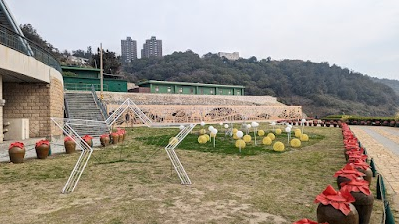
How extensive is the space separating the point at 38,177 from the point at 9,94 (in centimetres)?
1028

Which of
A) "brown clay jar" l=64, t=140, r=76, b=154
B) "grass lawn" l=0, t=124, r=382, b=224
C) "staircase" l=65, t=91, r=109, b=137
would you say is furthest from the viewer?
"staircase" l=65, t=91, r=109, b=137

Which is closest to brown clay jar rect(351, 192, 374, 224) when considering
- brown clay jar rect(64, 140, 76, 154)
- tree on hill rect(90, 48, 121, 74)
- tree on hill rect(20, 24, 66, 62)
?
brown clay jar rect(64, 140, 76, 154)

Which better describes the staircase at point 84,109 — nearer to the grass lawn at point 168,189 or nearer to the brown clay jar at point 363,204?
the grass lawn at point 168,189

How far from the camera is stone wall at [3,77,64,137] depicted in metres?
16.3

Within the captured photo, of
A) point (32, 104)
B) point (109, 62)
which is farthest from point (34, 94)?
point (109, 62)

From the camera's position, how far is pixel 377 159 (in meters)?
11.3

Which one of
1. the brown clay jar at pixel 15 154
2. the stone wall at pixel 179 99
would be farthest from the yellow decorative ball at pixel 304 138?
the stone wall at pixel 179 99

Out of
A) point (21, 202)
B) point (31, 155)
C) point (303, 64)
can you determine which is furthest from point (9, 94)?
point (303, 64)

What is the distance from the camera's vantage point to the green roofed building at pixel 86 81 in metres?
32.5

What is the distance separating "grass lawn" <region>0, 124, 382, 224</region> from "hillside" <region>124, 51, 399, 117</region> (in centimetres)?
5328

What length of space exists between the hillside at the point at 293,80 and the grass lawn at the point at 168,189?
53.3 metres

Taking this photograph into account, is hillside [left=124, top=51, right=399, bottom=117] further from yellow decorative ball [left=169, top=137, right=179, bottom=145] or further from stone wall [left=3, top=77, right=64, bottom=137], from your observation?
yellow decorative ball [left=169, top=137, right=179, bottom=145]

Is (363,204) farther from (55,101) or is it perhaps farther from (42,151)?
(55,101)

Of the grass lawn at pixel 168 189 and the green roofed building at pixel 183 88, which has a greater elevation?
the green roofed building at pixel 183 88
